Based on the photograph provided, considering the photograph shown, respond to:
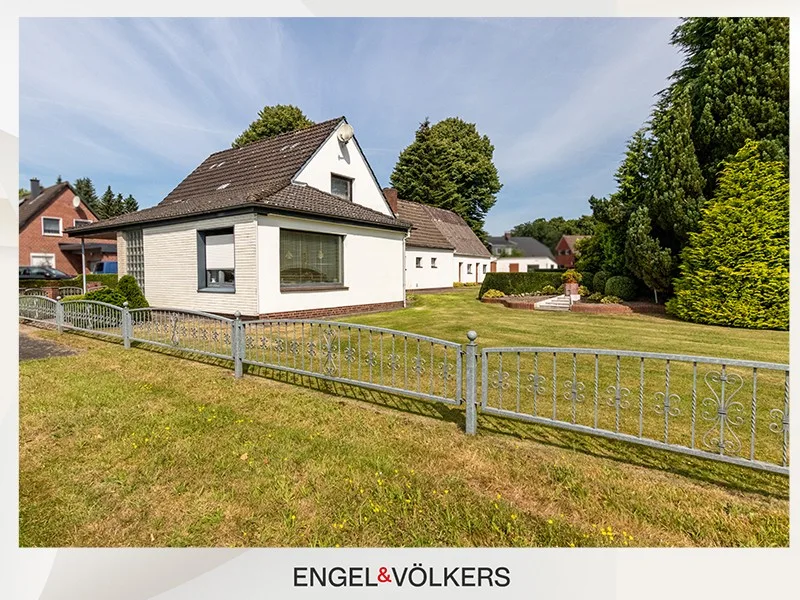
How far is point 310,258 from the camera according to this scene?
996 cm

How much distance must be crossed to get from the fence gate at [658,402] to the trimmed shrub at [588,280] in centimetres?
946

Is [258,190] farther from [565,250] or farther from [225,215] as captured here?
[565,250]

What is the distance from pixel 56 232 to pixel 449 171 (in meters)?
29.6

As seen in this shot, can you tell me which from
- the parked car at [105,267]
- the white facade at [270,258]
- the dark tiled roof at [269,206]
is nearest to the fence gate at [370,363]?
the white facade at [270,258]

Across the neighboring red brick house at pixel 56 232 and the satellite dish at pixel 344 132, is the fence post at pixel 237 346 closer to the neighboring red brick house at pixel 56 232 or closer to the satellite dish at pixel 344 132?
the satellite dish at pixel 344 132

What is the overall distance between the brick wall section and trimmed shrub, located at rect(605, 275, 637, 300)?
740 cm

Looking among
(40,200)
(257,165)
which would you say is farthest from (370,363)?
(40,200)

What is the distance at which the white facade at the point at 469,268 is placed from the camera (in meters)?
26.8

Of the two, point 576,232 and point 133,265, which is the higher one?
point 576,232

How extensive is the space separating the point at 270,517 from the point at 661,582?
219 cm

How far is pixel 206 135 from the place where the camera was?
17.4 ft

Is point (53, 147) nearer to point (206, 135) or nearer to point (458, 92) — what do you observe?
point (206, 135)

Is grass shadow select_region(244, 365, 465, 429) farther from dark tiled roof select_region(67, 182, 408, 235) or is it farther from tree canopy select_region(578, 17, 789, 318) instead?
tree canopy select_region(578, 17, 789, 318)

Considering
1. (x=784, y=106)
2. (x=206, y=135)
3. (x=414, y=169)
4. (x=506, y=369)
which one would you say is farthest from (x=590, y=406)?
(x=414, y=169)
